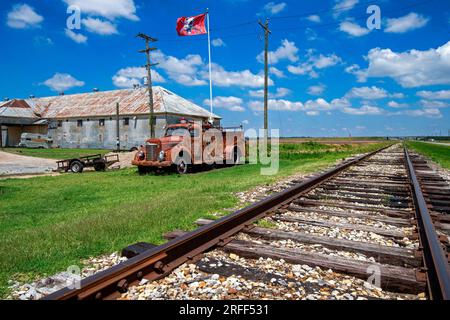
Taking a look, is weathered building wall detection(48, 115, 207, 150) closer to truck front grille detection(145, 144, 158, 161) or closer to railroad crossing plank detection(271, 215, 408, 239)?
truck front grille detection(145, 144, 158, 161)

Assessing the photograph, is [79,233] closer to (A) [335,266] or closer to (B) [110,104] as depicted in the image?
(A) [335,266]

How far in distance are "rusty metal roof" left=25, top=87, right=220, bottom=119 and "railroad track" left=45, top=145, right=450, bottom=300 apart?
35.1 meters

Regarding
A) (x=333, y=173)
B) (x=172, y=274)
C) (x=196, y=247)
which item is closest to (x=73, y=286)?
(x=172, y=274)

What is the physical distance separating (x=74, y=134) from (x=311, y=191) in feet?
149

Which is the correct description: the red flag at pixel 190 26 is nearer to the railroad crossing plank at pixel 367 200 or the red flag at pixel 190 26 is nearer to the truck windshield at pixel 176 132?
the truck windshield at pixel 176 132

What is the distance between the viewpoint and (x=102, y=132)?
4428 centimetres

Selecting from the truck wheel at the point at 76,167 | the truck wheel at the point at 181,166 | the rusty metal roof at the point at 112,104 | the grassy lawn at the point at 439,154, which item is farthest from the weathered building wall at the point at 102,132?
the grassy lawn at the point at 439,154

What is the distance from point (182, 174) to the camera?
14633 mm

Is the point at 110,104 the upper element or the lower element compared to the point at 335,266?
upper

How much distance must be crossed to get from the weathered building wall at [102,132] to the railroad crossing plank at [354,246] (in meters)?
34.3

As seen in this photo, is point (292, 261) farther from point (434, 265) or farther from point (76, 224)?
point (76, 224)

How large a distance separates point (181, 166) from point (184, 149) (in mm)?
757

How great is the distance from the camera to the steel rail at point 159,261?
2.51 meters

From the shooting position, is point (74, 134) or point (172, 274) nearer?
point (172, 274)
